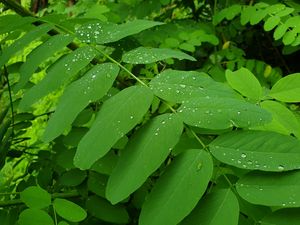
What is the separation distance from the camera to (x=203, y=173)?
0.67m

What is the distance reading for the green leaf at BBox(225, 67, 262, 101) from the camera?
3.17ft

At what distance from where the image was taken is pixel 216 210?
649 millimetres

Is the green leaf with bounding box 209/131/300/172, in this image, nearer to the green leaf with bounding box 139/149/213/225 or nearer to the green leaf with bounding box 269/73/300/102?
the green leaf with bounding box 139/149/213/225

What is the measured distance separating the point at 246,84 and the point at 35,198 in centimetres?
50

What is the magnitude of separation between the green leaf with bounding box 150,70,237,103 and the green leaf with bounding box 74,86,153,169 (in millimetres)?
33

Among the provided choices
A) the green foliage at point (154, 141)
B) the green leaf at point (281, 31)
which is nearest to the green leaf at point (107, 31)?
the green foliage at point (154, 141)

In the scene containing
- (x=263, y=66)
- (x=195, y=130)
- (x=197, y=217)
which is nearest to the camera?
(x=197, y=217)

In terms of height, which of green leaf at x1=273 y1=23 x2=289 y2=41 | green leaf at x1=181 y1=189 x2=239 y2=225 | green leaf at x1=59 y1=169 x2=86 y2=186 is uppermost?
green leaf at x1=181 y1=189 x2=239 y2=225

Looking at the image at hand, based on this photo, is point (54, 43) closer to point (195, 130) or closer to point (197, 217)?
point (195, 130)

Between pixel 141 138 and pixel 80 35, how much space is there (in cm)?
37

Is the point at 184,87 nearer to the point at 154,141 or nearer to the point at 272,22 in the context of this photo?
the point at 154,141

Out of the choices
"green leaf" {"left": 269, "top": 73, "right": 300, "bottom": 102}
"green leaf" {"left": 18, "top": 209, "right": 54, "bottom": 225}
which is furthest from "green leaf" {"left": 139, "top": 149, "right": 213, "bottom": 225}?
"green leaf" {"left": 269, "top": 73, "right": 300, "bottom": 102}

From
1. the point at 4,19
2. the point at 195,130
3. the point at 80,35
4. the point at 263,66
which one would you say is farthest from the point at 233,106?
the point at 263,66

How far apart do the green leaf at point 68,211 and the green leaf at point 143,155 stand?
0.59 feet
